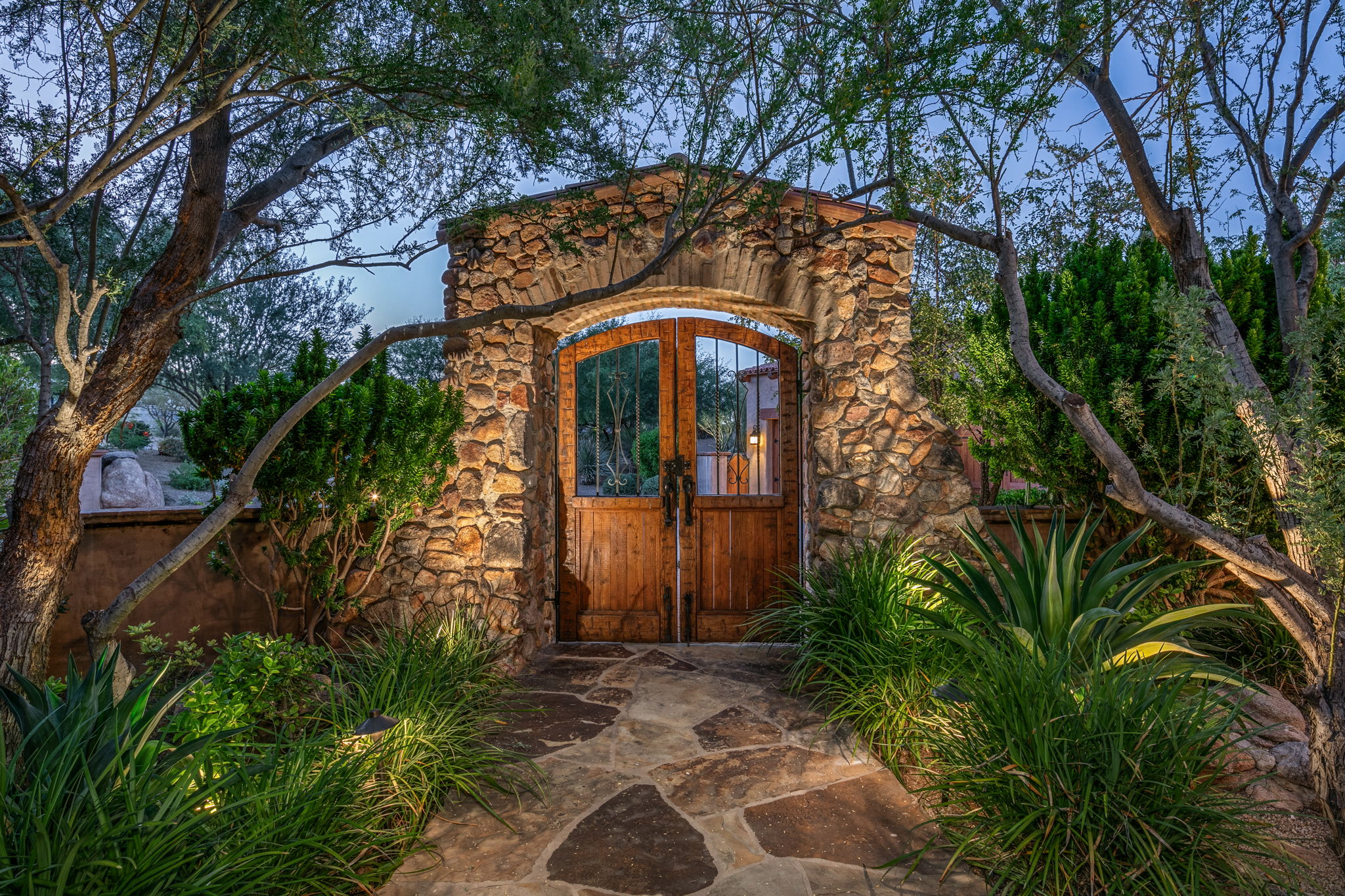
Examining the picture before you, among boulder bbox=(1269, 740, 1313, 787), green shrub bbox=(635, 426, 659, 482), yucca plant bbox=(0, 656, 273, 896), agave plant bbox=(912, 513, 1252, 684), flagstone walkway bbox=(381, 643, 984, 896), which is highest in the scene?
green shrub bbox=(635, 426, 659, 482)

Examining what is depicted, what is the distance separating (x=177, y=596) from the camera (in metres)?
3.56

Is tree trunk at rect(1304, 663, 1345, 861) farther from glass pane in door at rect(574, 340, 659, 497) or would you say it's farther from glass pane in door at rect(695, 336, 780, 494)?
glass pane in door at rect(574, 340, 659, 497)

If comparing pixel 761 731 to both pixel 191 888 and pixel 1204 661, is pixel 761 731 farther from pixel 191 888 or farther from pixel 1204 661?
pixel 191 888

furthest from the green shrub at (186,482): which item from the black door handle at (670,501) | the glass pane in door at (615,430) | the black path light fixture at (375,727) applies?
the black path light fixture at (375,727)

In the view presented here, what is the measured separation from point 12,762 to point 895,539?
12.9 feet

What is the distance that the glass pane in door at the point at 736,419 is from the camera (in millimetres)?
4871

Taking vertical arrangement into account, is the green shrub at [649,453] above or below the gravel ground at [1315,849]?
above

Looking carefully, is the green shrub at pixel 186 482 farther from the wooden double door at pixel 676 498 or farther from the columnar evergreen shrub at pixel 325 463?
the wooden double door at pixel 676 498

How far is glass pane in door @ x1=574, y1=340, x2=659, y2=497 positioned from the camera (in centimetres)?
487

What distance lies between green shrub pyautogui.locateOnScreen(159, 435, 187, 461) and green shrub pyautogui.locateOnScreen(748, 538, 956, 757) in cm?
1670

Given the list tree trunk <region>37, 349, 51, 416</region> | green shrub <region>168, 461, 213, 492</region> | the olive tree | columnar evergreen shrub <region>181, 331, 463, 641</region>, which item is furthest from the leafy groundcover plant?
green shrub <region>168, 461, 213, 492</region>

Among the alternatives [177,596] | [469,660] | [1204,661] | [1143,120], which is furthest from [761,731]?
[1143,120]

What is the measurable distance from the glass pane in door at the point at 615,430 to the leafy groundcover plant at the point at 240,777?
2.03m

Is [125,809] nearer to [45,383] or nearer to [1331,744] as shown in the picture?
[1331,744]
